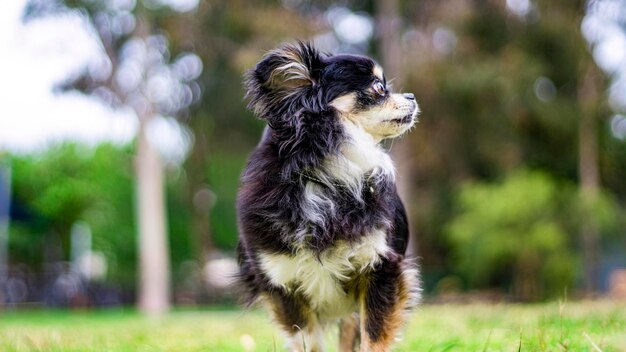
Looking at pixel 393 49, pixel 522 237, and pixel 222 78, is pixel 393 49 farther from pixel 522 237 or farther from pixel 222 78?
pixel 522 237

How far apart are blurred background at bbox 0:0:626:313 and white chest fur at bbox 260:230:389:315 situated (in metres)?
12.1

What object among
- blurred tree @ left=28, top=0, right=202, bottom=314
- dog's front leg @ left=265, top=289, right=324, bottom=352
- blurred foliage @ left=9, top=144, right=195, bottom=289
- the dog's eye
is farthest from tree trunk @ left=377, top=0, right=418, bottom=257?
dog's front leg @ left=265, top=289, right=324, bottom=352

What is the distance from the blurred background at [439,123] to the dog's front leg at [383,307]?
12.1 m

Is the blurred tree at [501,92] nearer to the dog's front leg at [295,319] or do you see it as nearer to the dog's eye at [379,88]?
the dog's eye at [379,88]

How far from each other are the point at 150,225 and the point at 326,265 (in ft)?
49.0

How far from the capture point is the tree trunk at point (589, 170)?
19.0m

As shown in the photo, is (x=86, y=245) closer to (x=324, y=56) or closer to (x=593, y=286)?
(x=593, y=286)

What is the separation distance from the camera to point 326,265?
3723mm

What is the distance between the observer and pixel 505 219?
61.3 ft

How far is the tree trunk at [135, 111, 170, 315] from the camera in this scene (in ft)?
58.7

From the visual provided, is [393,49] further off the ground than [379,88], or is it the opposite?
[393,49]

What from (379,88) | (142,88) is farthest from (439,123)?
(379,88)

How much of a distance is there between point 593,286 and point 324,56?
1673 centimetres

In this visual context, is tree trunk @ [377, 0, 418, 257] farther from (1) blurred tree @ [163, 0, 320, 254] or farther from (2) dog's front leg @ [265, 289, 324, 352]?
(2) dog's front leg @ [265, 289, 324, 352]
